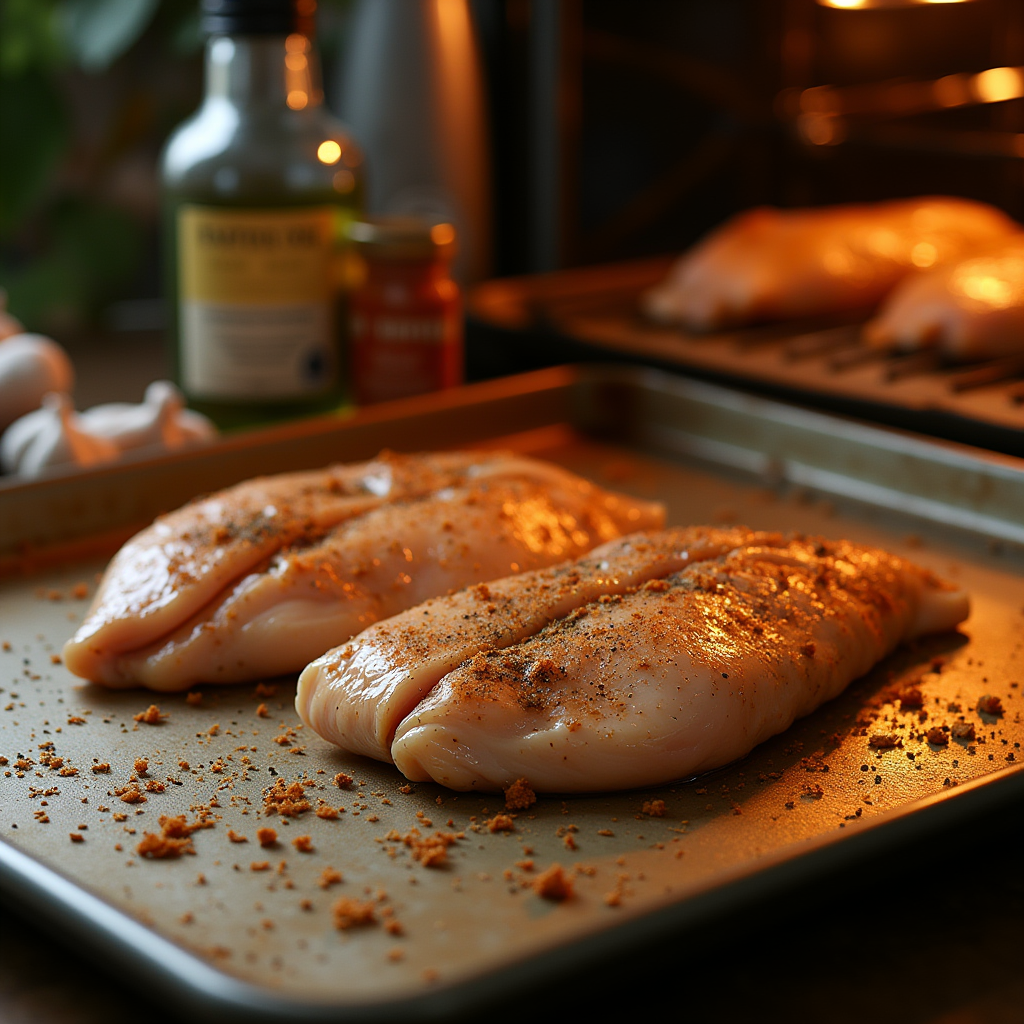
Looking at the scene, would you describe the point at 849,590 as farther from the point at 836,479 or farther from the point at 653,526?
the point at 836,479

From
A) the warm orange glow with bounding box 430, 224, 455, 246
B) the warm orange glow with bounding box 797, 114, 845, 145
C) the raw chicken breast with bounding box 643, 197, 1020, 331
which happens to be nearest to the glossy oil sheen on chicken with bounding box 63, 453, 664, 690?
the warm orange glow with bounding box 430, 224, 455, 246

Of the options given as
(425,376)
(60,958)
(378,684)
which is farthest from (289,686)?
(425,376)

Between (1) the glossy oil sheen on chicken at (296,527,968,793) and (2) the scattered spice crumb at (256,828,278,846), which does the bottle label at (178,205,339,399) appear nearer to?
(1) the glossy oil sheen on chicken at (296,527,968,793)

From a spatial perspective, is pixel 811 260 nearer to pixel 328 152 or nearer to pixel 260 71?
pixel 328 152

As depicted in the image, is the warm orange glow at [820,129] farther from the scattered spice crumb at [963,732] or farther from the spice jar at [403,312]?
the scattered spice crumb at [963,732]

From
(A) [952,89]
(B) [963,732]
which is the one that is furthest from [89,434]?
(A) [952,89]
